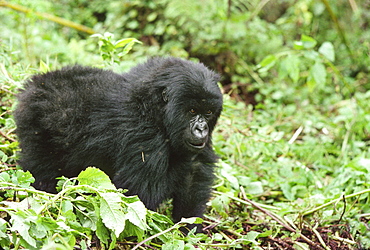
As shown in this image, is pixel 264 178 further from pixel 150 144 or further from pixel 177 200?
pixel 150 144

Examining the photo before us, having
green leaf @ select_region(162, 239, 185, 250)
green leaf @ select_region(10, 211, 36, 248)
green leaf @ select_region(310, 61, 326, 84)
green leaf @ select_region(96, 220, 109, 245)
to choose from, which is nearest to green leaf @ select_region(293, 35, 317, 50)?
green leaf @ select_region(310, 61, 326, 84)

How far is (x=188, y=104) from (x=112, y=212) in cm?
106

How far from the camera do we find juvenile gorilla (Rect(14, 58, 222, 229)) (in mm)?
2748

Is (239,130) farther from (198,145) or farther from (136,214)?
(136,214)

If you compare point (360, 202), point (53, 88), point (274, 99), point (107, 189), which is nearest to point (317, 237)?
point (360, 202)

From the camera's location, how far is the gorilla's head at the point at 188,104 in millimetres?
2805

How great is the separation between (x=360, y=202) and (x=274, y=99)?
272 centimetres

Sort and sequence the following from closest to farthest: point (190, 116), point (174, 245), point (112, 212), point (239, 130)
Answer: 1. point (112, 212)
2. point (174, 245)
3. point (190, 116)
4. point (239, 130)

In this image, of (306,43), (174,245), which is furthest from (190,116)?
(306,43)

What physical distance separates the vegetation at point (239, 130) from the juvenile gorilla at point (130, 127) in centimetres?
21

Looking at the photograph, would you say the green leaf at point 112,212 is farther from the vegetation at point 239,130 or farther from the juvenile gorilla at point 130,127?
the juvenile gorilla at point 130,127

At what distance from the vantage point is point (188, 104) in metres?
2.83

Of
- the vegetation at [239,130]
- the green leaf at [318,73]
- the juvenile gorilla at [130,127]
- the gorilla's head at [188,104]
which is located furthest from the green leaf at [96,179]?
the green leaf at [318,73]

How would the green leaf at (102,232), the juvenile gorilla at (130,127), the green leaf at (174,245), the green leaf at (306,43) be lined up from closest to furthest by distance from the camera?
the green leaf at (102,232) < the green leaf at (174,245) < the juvenile gorilla at (130,127) < the green leaf at (306,43)
